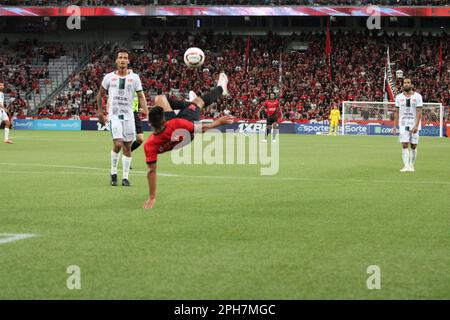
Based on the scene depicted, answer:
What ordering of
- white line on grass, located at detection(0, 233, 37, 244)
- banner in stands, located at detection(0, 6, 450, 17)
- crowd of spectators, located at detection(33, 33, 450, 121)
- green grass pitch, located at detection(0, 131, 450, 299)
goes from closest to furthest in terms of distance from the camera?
1. green grass pitch, located at detection(0, 131, 450, 299)
2. white line on grass, located at detection(0, 233, 37, 244)
3. crowd of spectators, located at detection(33, 33, 450, 121)
4. banner in stands, located at detection(0, 6, 450, 17)

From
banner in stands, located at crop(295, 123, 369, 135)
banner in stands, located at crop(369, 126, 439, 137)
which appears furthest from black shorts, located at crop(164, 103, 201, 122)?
banner in stands, located at crop(295, 123, 369, 135)

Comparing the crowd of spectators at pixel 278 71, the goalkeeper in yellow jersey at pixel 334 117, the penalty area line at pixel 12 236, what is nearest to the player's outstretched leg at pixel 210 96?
the penalty area line at pixel 12 236

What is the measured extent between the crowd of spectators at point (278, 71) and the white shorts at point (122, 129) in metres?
39.8

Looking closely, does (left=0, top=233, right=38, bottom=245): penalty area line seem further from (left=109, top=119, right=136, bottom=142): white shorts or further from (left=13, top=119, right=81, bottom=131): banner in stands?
(left=13, top=119, right=81, bottom=131): banner in stands

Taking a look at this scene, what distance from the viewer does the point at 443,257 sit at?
756 centimetres

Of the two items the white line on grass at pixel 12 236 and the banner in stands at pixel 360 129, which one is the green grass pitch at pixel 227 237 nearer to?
the white line on grass at pixel 12 236

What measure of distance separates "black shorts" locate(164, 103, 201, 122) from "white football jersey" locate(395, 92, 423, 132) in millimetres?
8792

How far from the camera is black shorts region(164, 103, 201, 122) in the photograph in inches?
479

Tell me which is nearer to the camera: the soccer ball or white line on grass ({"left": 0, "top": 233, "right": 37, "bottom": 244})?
white line on grass ({"left": 0, "top": 233, "right": 37, "bottom": 244})

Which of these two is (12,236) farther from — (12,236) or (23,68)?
(23,68)

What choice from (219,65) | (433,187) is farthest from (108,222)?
(219,65)

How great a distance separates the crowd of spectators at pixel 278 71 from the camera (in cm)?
5653

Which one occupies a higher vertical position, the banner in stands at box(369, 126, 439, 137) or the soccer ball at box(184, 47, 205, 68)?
the soccer ball at box(184, 47, 205, 68)
